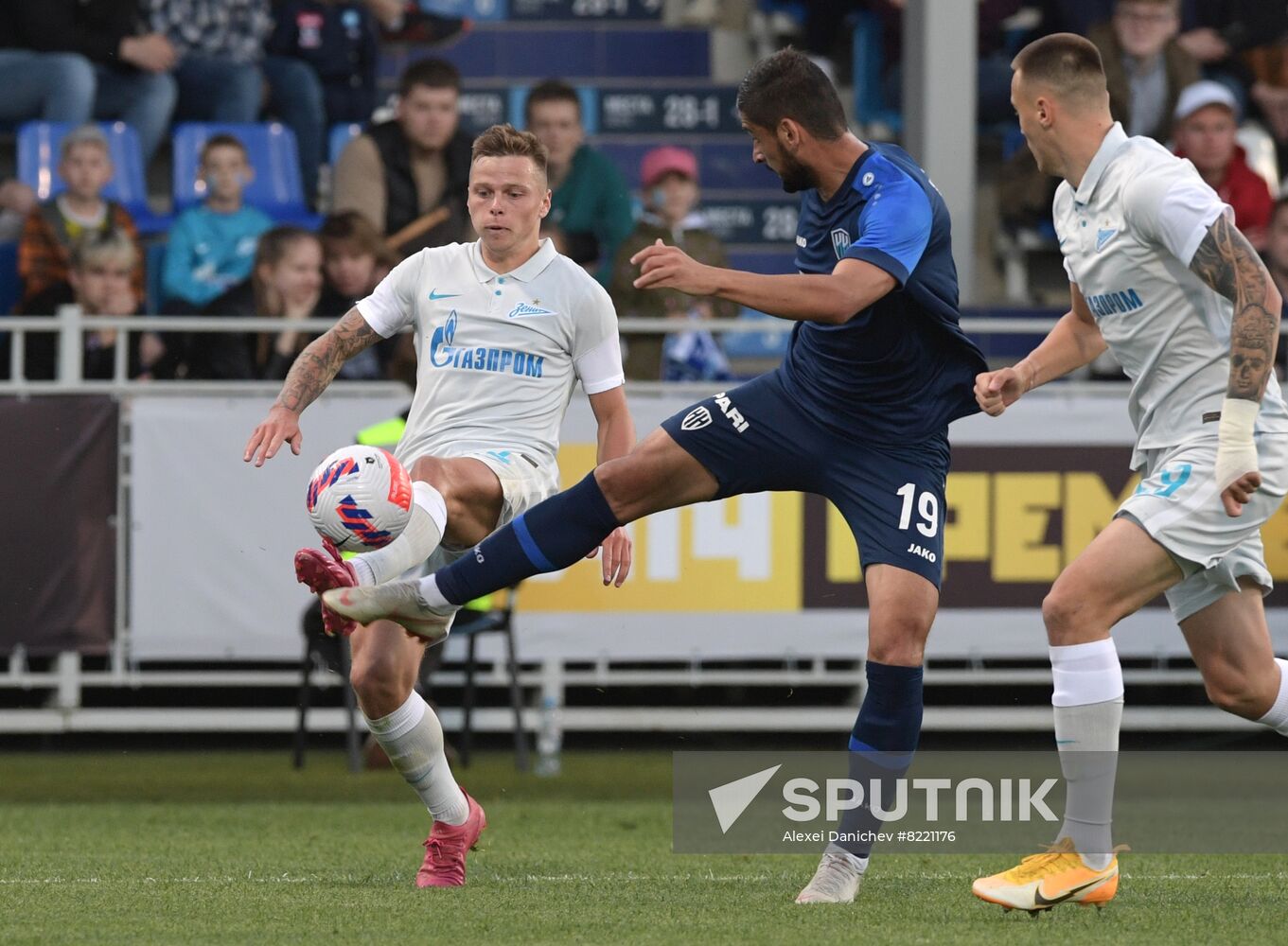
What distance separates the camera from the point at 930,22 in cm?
1145

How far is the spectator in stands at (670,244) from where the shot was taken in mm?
10312

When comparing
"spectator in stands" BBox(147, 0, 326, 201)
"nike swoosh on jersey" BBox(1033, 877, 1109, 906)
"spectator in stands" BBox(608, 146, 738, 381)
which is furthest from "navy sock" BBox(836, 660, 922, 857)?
"spectator in stands" BBox(147, 0, 326, 201)

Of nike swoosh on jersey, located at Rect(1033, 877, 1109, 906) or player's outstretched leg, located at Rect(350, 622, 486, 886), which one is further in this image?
player's outstretched leg, located at Rect(350, 622, 486, 886)

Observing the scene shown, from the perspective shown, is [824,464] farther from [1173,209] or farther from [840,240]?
[1173,209]

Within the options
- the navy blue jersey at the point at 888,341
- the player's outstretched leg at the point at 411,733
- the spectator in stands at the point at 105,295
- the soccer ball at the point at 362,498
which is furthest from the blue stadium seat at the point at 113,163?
the navy blue jersey at the point at 888,341

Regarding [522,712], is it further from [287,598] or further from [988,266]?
[988,266]

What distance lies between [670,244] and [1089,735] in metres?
6.06

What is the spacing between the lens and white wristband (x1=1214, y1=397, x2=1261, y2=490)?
5.15 metres

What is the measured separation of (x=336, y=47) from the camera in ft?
43.4

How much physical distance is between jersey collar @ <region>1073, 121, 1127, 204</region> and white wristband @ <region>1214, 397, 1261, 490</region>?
0.73 metres

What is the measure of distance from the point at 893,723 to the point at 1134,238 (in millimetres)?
1468

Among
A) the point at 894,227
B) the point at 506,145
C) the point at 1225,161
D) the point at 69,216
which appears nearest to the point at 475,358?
the point at 506,145

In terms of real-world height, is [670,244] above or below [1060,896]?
above

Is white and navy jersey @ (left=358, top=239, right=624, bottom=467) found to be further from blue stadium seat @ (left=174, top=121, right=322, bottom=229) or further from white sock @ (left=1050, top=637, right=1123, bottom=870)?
blue stadium seat @ (left=174, top=121, right=322, bottom=229)
